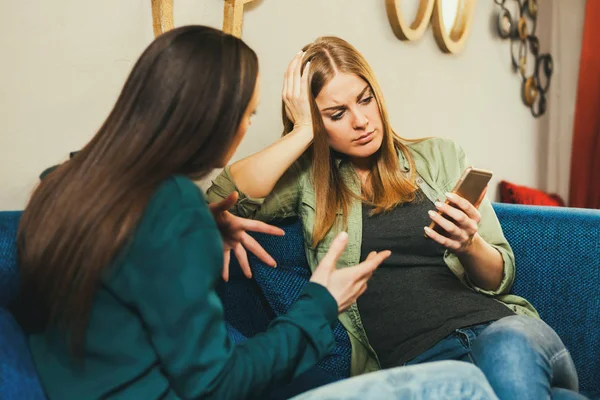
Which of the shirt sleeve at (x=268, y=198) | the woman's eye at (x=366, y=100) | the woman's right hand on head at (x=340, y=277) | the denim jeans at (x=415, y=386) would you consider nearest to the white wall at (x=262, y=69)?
the shirt sleeve at (x=268, y=198)

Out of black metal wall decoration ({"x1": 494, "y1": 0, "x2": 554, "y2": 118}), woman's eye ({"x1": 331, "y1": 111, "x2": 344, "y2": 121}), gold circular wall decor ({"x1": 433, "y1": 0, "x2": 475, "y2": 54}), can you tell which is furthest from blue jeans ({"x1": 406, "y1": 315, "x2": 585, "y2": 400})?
black metal wall decoration ({"x1": 494, "y1": 0, "x2": 554, "y2": 118})

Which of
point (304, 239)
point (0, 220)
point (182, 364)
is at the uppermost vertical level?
point (0, 220)

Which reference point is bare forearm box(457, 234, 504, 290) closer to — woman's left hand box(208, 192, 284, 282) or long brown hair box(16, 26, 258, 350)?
woman's left hand box(208, 192, 284, 282)

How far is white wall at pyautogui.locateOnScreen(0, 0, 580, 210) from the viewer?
1.23 meters

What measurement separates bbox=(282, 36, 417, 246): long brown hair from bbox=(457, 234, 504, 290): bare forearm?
8.2 inches

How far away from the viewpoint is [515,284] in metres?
1.46

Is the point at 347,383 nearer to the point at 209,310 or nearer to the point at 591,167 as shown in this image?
the point at 209,310

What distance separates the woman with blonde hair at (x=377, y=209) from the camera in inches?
49.4

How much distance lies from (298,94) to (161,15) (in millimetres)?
381

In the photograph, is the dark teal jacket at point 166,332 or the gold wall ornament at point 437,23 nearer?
the dark teal jacket at point 166,332

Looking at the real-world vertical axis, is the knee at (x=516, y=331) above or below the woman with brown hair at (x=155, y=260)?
below

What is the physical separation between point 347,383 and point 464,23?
2091 millimetres

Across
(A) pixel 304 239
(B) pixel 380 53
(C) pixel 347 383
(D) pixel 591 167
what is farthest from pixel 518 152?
(C) pixel 347 383

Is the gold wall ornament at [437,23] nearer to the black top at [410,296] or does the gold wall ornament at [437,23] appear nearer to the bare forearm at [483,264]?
the black top at [410,296]
